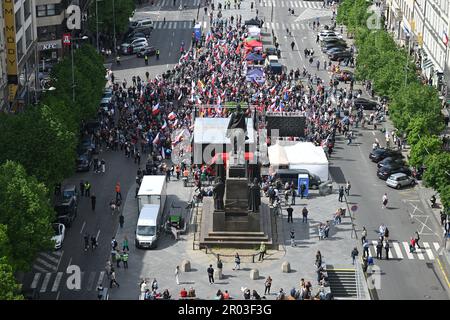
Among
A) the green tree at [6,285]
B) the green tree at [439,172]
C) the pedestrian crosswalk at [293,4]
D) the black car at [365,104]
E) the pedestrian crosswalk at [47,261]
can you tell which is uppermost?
the green tree at [6,285]

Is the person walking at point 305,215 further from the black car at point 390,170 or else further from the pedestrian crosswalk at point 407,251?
the black car at point 390,170

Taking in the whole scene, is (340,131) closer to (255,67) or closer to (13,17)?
(255,67)

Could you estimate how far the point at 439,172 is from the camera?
261 feet

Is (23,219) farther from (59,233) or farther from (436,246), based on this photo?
(436,246)

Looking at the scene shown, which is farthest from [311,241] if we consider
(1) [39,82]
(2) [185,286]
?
(1) [39,82]

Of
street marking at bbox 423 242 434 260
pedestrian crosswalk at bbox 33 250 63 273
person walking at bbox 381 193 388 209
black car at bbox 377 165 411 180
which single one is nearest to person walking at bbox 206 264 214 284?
pedestrian crosswalk at bbox 33 250 63 273

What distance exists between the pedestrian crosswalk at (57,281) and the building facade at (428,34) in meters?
65.8

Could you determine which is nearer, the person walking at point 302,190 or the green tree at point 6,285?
the green tree at point 6,285

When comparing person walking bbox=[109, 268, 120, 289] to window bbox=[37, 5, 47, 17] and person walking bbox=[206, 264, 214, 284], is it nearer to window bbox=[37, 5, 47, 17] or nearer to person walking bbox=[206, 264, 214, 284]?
person walking bbox=[206, 264, 214, 284]

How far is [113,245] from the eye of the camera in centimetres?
6981

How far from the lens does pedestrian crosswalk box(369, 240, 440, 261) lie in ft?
236

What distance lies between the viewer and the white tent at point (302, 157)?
87.6m

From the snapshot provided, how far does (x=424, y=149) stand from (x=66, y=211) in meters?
36.4

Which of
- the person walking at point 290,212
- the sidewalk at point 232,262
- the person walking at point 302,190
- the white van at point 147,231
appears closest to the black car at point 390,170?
the person walking at point 302,190
